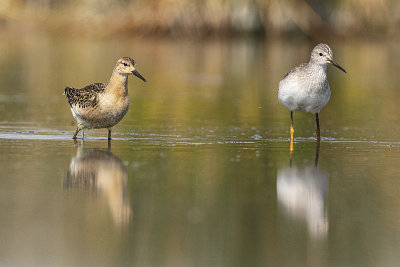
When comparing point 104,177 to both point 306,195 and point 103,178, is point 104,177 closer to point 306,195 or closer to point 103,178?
A: point 103,178

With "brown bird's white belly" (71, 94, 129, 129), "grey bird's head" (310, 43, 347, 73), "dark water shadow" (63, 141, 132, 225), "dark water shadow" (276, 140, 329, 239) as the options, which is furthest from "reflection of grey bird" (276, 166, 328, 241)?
"grey bird's head" (310, 43, 347, 73)

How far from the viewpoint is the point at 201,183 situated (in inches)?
303

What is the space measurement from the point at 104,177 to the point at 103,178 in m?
0.05

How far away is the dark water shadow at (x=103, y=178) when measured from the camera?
6.66 metres

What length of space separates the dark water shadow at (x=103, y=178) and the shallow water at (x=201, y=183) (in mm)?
18

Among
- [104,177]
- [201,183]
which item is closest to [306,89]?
[201,183]

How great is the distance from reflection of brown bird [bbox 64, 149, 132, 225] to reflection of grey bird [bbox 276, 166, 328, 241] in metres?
1.36

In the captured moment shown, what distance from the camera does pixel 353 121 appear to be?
41.9ft

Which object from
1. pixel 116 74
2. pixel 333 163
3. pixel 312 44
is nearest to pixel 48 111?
pixel 116 74

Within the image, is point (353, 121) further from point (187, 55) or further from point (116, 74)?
point (187, 55)

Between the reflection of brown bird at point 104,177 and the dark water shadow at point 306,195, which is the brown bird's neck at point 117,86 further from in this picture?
the dark water shadow at point 306,195

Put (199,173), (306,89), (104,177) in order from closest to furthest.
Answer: (104,177) < (199,173) < (306,89)

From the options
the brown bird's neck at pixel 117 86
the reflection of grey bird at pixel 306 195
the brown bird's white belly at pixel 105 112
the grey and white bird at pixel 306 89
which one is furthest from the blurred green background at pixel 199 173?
the brown bird's neck at pixel 117 86

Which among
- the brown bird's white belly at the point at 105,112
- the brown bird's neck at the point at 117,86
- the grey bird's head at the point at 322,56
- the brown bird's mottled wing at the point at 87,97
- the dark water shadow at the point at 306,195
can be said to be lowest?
the dark water shadow at the point at 306,195
